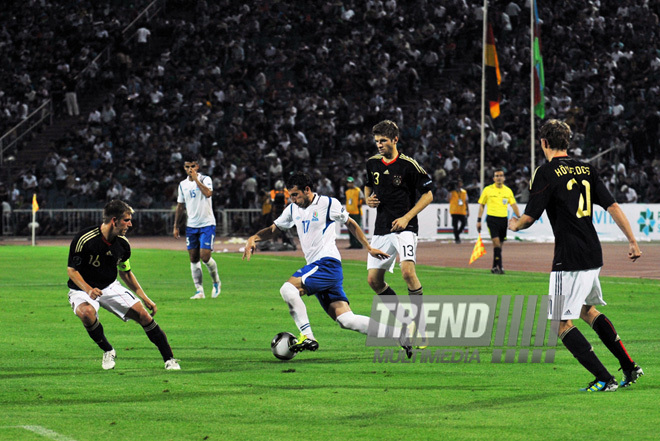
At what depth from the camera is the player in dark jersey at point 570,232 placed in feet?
28.2

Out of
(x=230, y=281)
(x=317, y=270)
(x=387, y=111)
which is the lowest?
(x=230, y=281)

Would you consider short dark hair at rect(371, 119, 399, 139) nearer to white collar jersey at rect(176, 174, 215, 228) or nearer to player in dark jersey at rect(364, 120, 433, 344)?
player in dark jersey at rect(364, 120, 433, 344)

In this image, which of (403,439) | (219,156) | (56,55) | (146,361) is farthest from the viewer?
(56,55)

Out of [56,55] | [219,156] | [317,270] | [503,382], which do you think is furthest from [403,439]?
[56,55]

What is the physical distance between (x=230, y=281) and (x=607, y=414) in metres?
14.7

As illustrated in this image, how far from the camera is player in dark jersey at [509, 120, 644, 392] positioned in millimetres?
8586

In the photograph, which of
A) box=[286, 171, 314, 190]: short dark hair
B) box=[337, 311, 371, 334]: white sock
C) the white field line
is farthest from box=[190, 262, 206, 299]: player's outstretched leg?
the white field line

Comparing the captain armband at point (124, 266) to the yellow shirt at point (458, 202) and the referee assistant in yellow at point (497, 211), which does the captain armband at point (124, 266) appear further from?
the yellow shirt at point (458, 202)

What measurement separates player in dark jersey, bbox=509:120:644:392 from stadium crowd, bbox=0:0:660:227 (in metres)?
29.4

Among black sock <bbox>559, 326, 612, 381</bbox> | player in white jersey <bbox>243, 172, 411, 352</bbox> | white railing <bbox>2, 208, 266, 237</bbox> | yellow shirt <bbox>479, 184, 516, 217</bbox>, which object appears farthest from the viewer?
white railing <bbox>2, 208, 266, 237</bbox>

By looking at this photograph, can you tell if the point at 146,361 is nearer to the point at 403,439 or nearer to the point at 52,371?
the point at 52,371

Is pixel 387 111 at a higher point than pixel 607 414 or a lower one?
higher

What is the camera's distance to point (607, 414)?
7.86 m

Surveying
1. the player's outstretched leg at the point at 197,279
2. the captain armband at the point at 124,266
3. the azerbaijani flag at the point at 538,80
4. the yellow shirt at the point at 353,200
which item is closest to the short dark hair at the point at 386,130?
the captain armband at the point at 124,266
